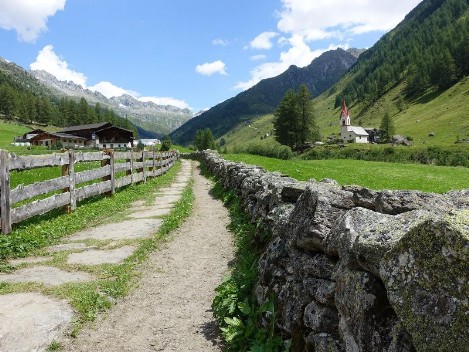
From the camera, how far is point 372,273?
140 inches

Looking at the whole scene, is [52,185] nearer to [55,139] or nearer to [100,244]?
[100,244]

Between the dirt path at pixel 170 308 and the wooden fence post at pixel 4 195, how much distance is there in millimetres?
3981

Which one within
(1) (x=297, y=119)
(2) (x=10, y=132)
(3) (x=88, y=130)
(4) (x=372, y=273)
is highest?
(2) (x=10, y=132)

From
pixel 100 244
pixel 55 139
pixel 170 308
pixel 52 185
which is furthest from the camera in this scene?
pixel 55 139

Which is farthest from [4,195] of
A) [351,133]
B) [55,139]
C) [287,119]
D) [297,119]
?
[351,133]

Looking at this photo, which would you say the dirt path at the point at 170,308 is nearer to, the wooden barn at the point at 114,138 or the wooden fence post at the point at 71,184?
the wooden fence post at the point at 71,184

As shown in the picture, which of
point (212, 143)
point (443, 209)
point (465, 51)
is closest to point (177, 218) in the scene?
point (443, 209)

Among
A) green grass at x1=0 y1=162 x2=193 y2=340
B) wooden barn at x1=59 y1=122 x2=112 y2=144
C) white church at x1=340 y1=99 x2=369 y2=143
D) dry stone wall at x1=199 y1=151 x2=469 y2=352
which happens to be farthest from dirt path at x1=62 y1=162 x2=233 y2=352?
white church at x1=340 y1=99 x2=369 y2=143

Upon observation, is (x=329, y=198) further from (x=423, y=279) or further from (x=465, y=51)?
(x=465, y=51)

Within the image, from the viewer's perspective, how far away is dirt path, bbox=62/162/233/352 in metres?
5.83

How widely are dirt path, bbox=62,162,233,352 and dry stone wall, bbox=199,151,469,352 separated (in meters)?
1.36

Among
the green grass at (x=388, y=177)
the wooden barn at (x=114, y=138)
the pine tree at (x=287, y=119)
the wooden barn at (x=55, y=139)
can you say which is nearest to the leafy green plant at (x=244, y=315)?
the green grass at (x=388, y=177)

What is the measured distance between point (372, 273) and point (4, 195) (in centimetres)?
980

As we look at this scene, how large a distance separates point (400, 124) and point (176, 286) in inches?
7119
